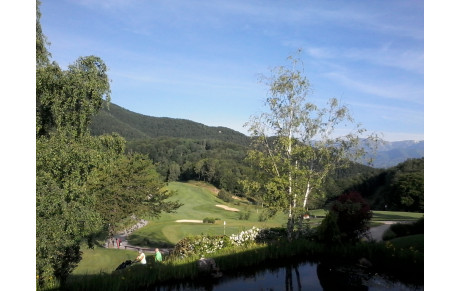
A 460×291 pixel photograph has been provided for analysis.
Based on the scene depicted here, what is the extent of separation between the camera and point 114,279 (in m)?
7.48

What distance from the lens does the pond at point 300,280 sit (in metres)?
8.00

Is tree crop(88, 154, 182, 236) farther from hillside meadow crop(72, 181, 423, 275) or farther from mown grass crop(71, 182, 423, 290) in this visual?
mown grass crop(71, 182, 423, 290)

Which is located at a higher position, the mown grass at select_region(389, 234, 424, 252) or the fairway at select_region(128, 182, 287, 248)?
the mown grass at select_region(389, 234, 424, 252)

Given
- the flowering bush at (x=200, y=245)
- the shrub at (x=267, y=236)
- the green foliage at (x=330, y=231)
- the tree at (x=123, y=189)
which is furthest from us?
the tree at (x=123, y=189)

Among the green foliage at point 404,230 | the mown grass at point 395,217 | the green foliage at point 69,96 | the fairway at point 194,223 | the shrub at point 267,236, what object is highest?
the green foliage at point 69,96

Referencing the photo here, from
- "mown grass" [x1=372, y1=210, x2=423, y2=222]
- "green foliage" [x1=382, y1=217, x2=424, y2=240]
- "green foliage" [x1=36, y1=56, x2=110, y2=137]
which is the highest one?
"green foliage" [x1=36, y1=56, x2=110, y2=137]

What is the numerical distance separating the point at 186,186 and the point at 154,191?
46.7 meters

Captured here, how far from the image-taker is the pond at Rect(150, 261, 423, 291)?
8000mm

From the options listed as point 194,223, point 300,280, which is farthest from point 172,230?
point 300,280

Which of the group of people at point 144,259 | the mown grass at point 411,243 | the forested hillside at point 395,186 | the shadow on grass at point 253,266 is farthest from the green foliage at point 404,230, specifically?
the forested hillside at point 395,186

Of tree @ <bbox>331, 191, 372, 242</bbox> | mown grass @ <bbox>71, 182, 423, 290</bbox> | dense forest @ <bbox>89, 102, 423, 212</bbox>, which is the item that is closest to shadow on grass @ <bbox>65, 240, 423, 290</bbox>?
mown grass @ <bbox>71, 182, 423, 290</bbox>

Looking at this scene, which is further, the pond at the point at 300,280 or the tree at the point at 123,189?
the tree at the point at 123,189

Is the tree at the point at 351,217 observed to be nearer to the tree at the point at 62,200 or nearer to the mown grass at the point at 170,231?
the mown grass at the point at 170,231
